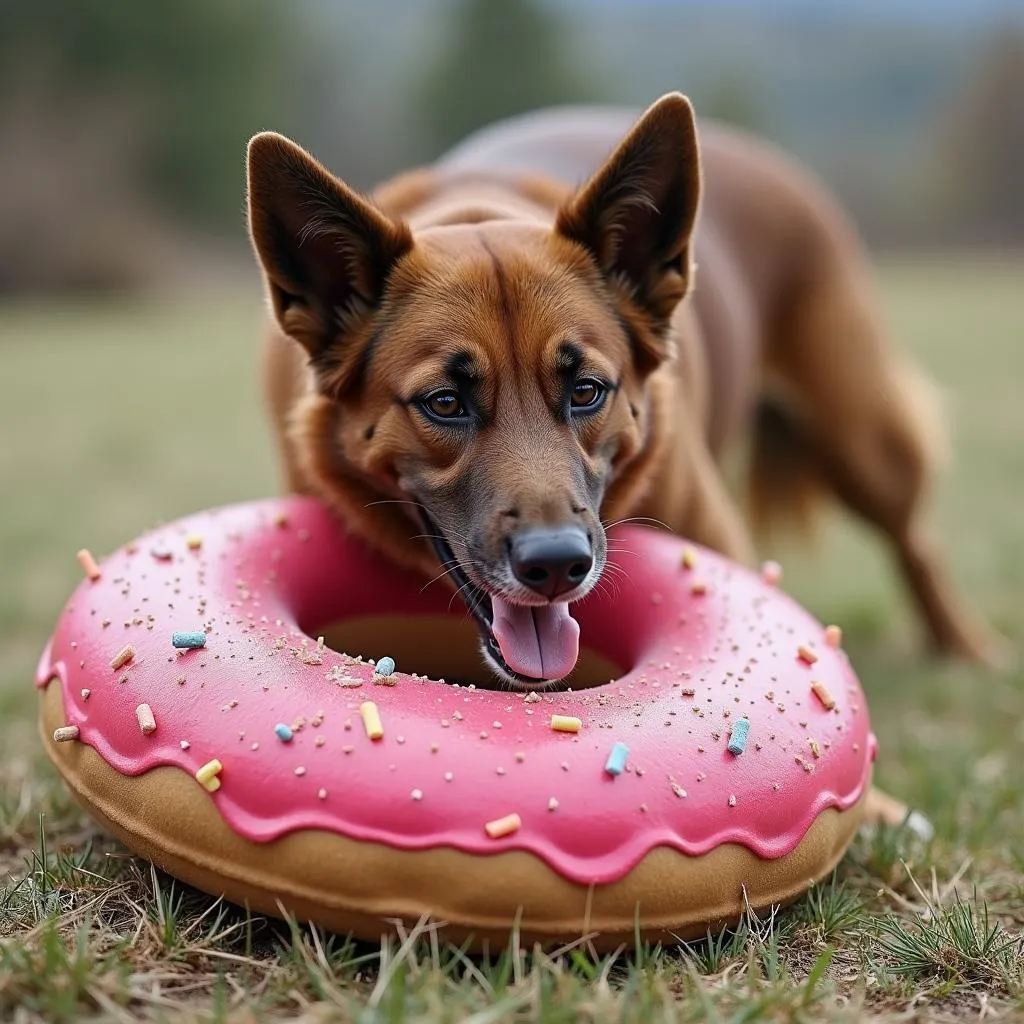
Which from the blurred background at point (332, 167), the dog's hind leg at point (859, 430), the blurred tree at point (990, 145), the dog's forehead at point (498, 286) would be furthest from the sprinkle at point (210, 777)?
the blurred tree at point (990, 145)

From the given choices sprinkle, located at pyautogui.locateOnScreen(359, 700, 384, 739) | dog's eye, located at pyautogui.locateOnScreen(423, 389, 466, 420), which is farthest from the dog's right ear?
sprinkle, located at pyautogui.locateOnScreen(359, 700, 384, 739)

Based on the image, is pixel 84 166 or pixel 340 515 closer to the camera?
pixel 340 515

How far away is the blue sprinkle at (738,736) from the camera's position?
2.53m

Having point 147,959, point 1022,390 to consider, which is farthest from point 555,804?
point 1022,390

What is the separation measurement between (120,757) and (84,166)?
29.4 meters

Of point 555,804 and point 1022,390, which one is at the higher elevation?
point 555,804

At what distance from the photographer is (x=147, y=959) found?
→ 2.38m

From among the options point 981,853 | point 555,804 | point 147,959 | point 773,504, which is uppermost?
point 555,804

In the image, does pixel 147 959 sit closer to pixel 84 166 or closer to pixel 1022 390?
pixel 1022 390

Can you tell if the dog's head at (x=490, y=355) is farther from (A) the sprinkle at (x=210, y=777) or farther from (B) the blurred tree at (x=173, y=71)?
(B) the blurred tree at (x=173, y=71)

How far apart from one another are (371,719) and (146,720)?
48 centimetres

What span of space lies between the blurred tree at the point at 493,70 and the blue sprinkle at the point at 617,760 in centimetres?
4153

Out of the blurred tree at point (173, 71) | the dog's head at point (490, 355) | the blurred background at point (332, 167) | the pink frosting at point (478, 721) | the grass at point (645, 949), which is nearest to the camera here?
the grass at point (645, 949)

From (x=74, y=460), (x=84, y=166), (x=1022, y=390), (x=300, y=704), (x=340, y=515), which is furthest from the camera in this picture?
(x=84, y=166)
